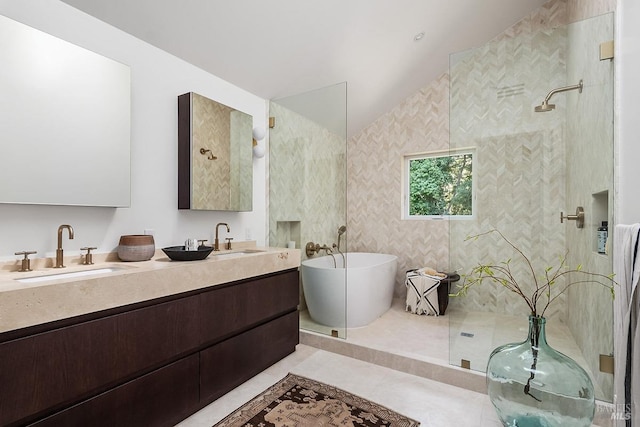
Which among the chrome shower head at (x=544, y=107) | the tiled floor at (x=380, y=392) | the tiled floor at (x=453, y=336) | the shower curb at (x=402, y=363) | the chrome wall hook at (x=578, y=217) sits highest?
the chrome shower head at (x=544, y=107)

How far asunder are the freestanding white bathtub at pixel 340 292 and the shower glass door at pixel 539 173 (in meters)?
0.97

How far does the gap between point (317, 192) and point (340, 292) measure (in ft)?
3.08

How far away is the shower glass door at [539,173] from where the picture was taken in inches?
77.7

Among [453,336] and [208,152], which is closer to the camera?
[453,336]

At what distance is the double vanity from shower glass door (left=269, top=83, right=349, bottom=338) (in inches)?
25.4

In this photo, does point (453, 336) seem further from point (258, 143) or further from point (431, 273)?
point (258, 143)

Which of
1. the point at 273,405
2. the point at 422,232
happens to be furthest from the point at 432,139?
the point at 273,405

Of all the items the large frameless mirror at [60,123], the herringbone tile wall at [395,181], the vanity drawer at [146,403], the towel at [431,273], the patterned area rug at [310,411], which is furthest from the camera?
the herringbone tile wall at [395,181]

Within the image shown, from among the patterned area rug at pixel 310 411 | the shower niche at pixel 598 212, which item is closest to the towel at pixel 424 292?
the shower niche at pixel 598 212

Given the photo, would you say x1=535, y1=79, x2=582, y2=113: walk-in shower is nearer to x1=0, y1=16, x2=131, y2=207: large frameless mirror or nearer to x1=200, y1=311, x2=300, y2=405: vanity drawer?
x1=200, y1=311, x2=300, y2=405: vanity drawer

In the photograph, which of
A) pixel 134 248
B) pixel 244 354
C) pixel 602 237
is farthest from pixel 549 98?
pixel 134 248

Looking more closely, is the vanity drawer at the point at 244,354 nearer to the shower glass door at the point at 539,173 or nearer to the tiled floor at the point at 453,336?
the tiled floor at the point at 453,336

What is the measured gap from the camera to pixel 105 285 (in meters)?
1.44

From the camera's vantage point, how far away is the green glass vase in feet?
4.78
